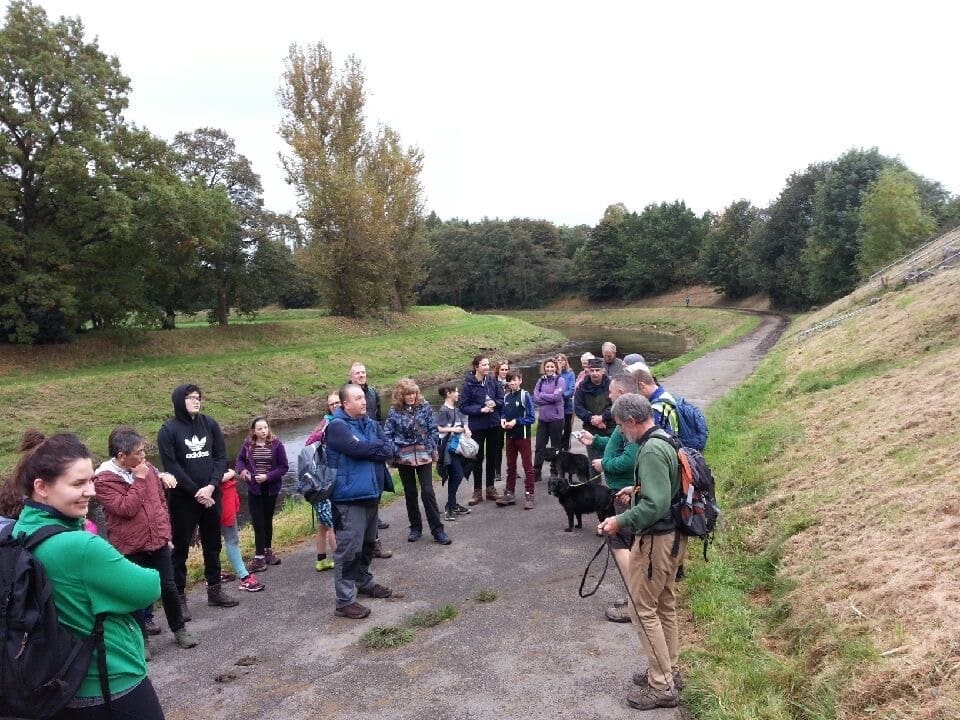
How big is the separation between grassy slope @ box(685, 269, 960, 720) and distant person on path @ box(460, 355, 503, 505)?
3.40 m

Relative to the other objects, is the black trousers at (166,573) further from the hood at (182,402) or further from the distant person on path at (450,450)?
the distant person on path at (450,450)

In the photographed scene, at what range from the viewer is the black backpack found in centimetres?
239

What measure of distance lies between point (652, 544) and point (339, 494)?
3.15 m

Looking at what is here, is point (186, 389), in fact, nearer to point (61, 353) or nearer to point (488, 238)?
point (61, 353)

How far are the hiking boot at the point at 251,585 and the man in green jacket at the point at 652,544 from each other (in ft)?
14.2

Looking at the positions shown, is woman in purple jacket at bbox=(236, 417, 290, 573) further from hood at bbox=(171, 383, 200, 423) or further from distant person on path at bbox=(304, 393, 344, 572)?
hood at bbox=(171, 383, 200, 423)

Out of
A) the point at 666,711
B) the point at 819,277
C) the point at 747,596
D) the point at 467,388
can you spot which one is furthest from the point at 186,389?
the point at 819,277

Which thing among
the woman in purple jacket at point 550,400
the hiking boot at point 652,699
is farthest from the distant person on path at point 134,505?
the woman in purple jacket at point 550,400

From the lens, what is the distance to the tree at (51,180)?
23.8 m

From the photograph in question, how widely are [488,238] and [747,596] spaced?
8249 cm

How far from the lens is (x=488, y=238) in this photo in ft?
282

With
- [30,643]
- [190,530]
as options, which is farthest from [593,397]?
[30,643]

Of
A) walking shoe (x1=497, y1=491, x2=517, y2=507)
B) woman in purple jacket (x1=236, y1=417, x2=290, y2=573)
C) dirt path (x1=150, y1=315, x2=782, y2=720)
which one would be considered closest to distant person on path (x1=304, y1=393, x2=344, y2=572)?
dirt path (x1=150, y1=315, x2=782, y2=720)

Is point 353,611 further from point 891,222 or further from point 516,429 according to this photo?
point 891,222
